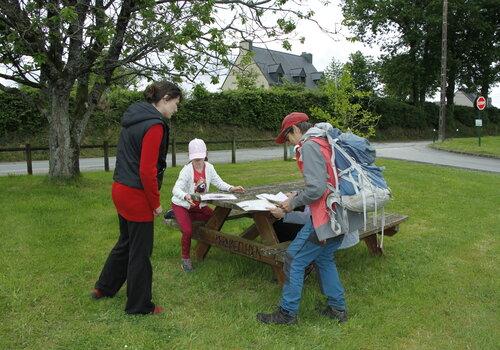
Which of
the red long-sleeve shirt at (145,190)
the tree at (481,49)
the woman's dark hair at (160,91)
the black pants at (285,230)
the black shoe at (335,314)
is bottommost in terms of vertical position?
the black shoe at (335,314)

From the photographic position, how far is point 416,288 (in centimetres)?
482

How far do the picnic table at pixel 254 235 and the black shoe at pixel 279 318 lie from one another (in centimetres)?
48

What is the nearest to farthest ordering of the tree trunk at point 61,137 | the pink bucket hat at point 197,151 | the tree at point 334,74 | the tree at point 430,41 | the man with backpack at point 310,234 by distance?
1. the man with backpack at point 310,234
2. the pink bucket hat at point 197,151
3. the tree trunk at point 61,137
4. the tree at point 334,74
5. the tree at point 430,41

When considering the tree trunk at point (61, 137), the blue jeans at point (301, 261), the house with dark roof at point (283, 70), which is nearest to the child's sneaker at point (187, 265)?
the blue jeans at point (301, 261)

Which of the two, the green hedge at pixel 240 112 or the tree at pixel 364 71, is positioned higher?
the tree at pixel 364 71

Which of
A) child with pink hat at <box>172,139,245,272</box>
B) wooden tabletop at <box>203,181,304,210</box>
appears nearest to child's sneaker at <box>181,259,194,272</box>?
child with pink hat at <box>172,139,245,272</box>

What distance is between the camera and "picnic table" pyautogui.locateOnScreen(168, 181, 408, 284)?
4461 millimetres

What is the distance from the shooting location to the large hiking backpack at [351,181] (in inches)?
146

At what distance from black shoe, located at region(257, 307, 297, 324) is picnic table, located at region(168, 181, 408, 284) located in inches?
18.8

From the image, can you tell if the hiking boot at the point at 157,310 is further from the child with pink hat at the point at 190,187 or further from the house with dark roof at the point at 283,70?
the house with dark roof at the point at 283,70

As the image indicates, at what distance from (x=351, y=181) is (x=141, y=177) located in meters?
1.66

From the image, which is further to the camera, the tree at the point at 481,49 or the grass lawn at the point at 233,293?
the tree at the point at 481,49

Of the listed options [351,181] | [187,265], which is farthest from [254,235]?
[351,181]

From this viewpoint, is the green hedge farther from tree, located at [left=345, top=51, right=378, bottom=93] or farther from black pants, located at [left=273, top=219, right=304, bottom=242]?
tree, located at [left=345, top=51, right=378, bottom=93]
